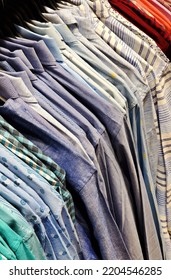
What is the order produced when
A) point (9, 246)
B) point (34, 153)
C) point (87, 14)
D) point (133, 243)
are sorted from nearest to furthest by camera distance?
point (9, 246) → point (34, 153) → point (133, 243) → point (87, 14)

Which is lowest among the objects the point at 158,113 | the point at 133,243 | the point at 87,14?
the point at 133,243

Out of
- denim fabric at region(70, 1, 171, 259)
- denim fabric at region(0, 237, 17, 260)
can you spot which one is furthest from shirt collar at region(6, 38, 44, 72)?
denim fabric at region(0, 237, 17, 260)

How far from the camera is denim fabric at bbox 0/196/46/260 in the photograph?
0.51m

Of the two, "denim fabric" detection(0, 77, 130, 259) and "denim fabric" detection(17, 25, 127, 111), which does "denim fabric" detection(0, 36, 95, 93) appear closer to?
"denim fabric" detection(17, 25, 127, 111)

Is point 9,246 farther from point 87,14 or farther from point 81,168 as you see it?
point 87,14

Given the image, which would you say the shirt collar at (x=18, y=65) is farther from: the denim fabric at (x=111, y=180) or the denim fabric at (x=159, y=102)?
the denim fabric at (x=159, y=102)

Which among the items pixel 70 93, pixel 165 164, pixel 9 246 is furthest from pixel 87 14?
pixel 9 246

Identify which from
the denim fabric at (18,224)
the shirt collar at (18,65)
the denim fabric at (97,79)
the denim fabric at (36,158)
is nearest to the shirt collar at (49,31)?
the denim fabric at (97,79)

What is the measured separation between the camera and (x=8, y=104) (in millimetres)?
639

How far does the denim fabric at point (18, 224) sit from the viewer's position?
514 mm

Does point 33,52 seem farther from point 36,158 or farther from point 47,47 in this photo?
point 36,158

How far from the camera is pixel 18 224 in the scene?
515mm

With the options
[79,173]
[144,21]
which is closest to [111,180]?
[79,173]

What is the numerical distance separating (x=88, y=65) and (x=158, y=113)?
204mm
